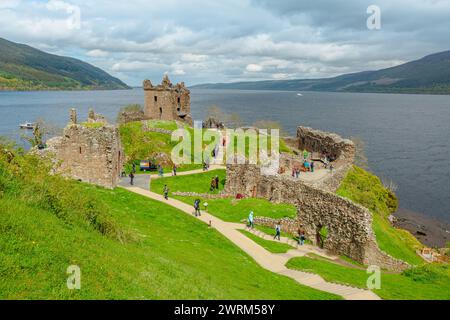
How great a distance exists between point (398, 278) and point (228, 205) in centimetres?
1785

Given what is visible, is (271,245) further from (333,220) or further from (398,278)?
(398,278)

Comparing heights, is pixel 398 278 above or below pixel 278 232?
below

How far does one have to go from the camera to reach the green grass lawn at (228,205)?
35.7 meters

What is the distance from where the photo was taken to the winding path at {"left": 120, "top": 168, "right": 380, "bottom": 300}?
68.1 ft

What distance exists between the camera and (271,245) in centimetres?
2950

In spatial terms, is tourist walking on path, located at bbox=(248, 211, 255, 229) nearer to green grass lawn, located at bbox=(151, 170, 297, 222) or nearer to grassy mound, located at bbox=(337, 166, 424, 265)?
green grass lawn, located at bbox=(151, 170, 297, 222)

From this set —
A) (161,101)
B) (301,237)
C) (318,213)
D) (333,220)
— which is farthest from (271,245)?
(161,101)

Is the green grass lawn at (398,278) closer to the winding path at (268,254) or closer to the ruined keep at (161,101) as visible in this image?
the winding path at (268,254)

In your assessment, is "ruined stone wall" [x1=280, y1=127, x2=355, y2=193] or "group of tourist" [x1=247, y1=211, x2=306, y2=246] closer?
"group of tourist" [x1=247, y1=211, x2=306, y2=246]

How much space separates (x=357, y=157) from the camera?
307ft

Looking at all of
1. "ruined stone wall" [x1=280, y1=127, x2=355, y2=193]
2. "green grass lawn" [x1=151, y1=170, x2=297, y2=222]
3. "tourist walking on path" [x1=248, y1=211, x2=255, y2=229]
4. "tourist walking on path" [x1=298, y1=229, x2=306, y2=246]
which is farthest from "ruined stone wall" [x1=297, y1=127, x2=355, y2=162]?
"tourist walking on path" [x1=248, y1=211, x2=255, y2=229]

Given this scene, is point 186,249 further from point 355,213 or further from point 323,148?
point 323,148

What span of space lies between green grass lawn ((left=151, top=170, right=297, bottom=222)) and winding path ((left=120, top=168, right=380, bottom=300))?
144 cm
